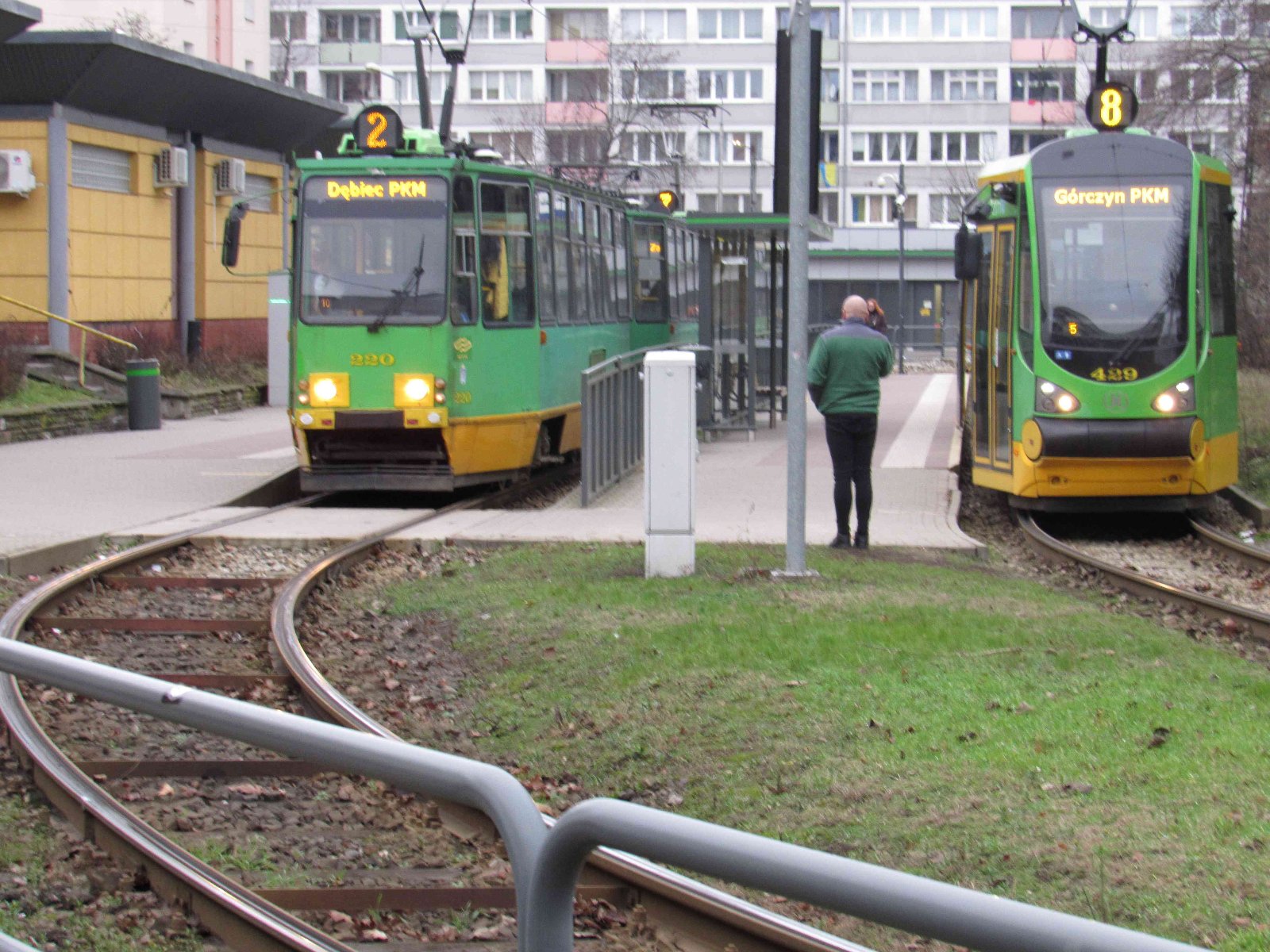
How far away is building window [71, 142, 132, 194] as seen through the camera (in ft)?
89.1

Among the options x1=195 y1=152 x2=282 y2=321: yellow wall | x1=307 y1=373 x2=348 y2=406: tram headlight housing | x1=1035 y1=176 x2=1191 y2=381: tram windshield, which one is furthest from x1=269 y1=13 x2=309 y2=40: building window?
x1=1035 y1=176 x2=1191 y2=381: tram windshield

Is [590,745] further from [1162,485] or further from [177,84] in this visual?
[177,84]

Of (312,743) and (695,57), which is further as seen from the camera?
(695,57)

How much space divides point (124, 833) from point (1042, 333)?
10609 mm

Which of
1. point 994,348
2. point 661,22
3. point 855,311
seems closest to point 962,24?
point 661,22

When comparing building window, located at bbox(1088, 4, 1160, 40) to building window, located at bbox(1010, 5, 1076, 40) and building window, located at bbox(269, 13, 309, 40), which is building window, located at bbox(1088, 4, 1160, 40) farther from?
building window, located at bbox(269, 13, 309, 40)

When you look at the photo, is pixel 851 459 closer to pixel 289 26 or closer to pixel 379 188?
pixel 379 188

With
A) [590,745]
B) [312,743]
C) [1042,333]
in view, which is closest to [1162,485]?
[1042,333]

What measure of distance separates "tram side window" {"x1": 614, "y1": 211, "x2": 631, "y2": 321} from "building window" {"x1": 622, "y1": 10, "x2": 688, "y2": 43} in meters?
57.1

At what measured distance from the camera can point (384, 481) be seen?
53.0 ft

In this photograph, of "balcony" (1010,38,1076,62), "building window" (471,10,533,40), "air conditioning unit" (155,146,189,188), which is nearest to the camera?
"air conditioning unit" (155,146,189,188)

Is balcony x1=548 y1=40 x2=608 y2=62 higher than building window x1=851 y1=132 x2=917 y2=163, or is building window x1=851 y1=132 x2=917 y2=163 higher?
balcony x1=548 y1=40 x2=608 y2=62

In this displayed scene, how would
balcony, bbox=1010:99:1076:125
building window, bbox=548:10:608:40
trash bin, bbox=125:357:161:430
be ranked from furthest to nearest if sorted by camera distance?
building window, bbox=548:10:608:40
balcony, bbox=1010:99:1076:125
trash bin, bbox=125:357:161:430

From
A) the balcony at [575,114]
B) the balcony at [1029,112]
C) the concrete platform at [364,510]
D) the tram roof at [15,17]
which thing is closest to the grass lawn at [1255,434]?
the concrete platform at [364,510]
